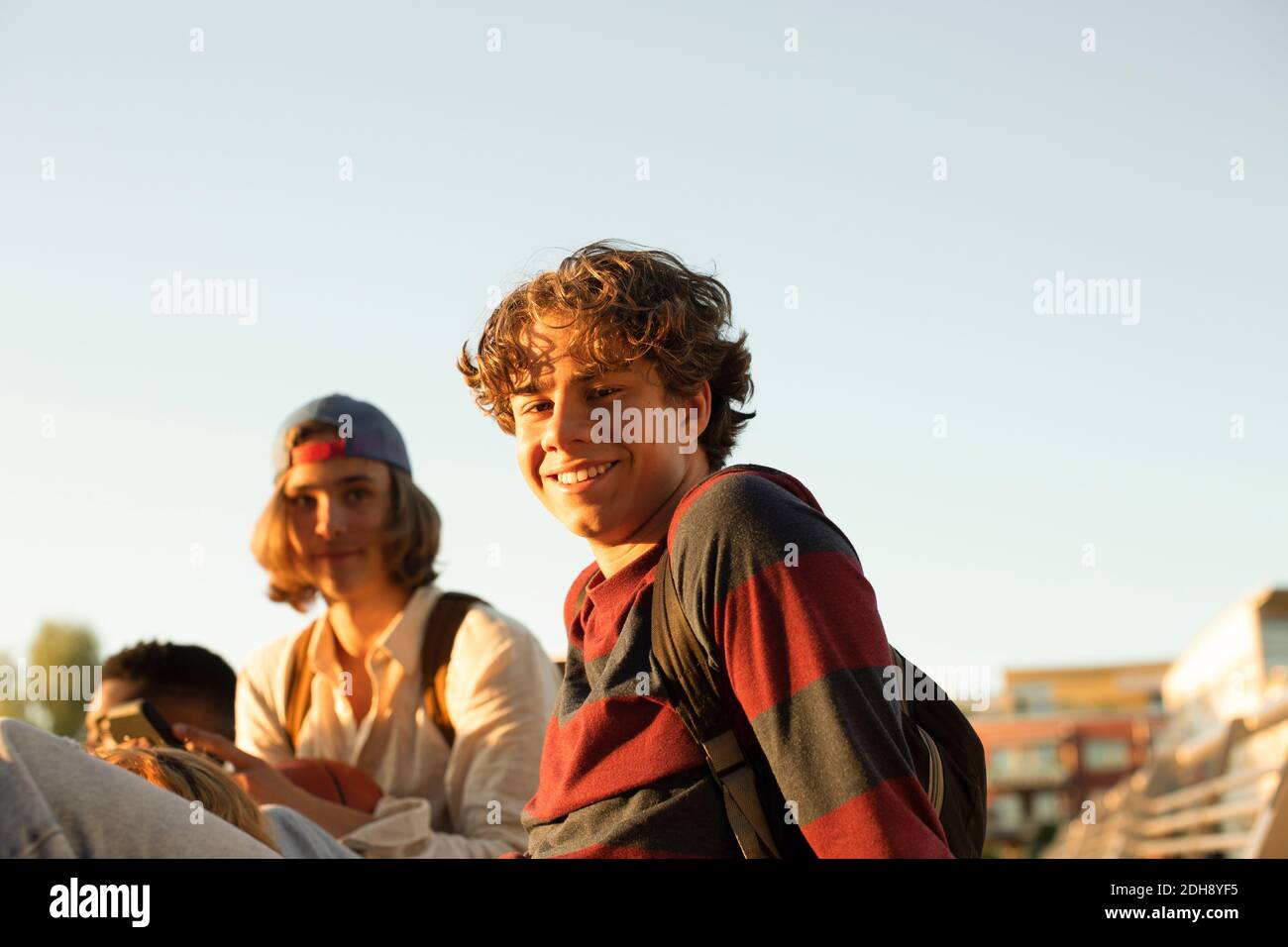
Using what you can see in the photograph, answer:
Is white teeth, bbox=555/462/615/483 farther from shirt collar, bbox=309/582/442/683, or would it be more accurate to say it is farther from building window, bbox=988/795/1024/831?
building window, bbox=988/795/1024/831

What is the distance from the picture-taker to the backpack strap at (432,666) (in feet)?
14.9

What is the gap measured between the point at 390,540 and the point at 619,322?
8.66 ft

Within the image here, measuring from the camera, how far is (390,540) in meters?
4.91

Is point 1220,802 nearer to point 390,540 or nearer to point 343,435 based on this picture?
point 390,540

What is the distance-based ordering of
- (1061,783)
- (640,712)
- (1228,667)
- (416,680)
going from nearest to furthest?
(640,712), (416,680), (1228,667), (1061,783)

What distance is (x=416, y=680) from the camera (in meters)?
4.65

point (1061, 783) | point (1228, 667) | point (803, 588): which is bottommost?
point (1061, 783)

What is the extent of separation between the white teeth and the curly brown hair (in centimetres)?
18

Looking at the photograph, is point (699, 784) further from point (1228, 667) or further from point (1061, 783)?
point (1061, 783)

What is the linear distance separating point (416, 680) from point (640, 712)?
2.64m

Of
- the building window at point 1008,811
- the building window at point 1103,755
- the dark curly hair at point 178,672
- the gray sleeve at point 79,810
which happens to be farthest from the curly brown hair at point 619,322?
the building window at point 1103,755

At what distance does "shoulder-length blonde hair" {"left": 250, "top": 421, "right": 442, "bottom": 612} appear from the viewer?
16.1 ft

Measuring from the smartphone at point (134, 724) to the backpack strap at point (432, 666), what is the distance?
86cm
